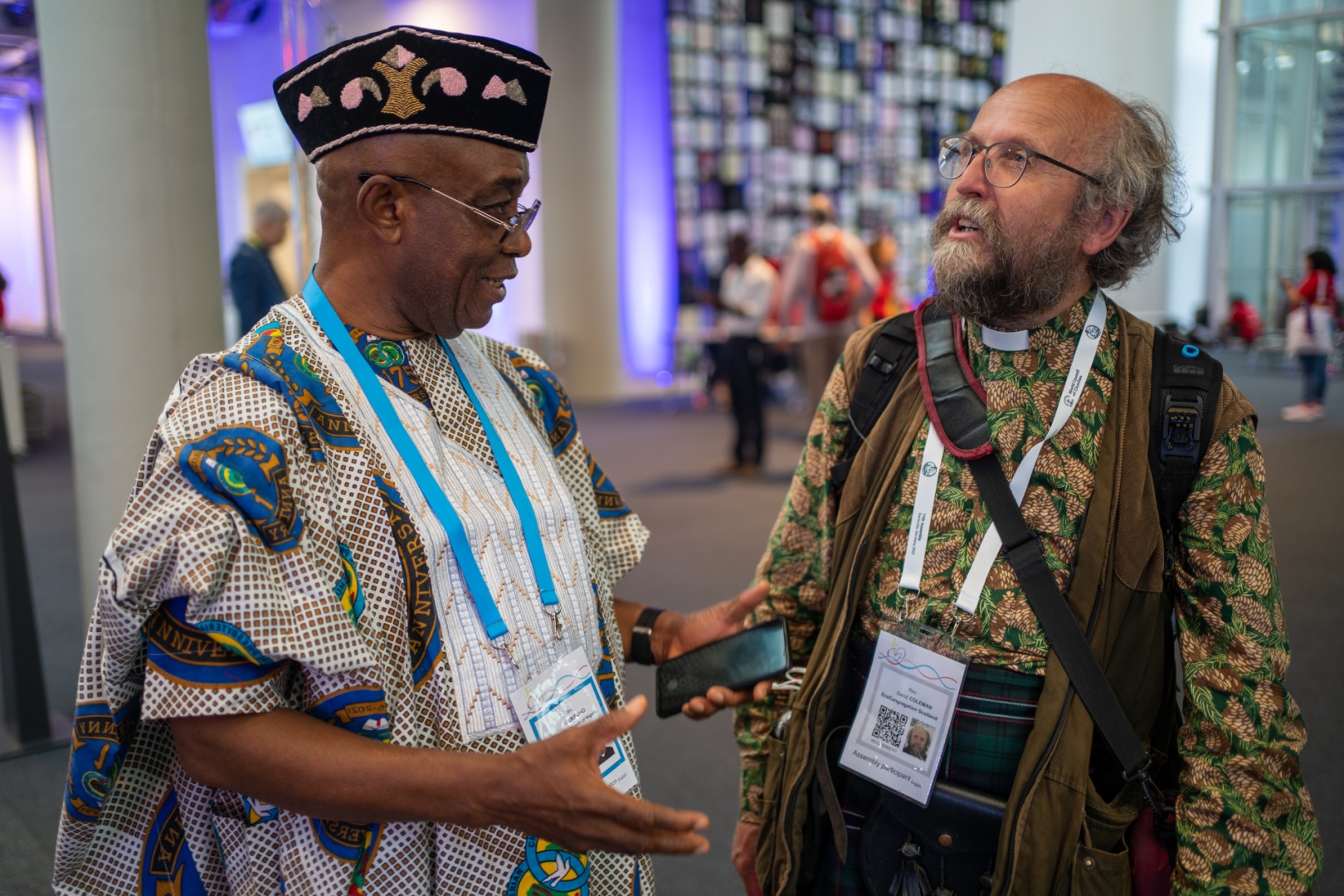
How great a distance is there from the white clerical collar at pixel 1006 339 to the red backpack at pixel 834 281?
5713 mm

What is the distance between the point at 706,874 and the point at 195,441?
2.10 m

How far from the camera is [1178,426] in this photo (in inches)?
57.4

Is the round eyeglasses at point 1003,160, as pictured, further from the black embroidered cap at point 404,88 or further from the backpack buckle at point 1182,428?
the black embroidered cap at point 404,88

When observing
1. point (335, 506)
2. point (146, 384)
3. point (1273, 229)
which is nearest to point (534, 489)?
point (335, 506)

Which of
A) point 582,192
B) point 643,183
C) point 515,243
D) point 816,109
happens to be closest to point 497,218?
point 515,243

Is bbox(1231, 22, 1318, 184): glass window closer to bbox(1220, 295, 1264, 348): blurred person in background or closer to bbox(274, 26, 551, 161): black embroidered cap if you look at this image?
bbox(1220, 295, 1264, 348): blurred person in background

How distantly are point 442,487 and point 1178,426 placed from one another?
3.33 ft

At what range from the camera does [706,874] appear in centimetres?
273

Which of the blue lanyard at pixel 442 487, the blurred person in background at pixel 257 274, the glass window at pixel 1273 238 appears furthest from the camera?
the glass window at pixel 1273 238

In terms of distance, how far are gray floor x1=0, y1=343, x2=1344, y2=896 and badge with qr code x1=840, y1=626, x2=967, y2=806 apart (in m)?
1.27

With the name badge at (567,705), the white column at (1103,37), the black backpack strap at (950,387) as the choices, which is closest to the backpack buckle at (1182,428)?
the black backpack strap at (950,387)

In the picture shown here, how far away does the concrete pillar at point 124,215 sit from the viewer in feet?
10.1

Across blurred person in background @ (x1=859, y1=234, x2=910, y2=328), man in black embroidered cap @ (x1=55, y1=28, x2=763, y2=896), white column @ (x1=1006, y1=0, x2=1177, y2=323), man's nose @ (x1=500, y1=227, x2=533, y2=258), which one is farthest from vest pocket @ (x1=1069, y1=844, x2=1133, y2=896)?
white column @ (x1=1006, y1=0, x2=1177, y2=323)

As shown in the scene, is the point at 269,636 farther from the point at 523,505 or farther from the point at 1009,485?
the point at 1009,485
